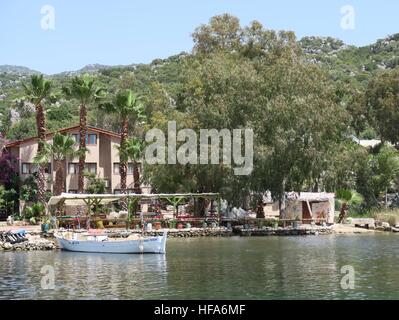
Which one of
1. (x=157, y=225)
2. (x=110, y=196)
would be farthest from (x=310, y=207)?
(x=110, y=196)

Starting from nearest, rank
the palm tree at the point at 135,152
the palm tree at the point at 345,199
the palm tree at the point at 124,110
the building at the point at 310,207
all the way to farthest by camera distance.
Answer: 1. the building at the point at 310,207
2. the palm tree at the point at 345,199
3. the palm tree at the point at 135,152
4. the palm tree at the point at 124,110

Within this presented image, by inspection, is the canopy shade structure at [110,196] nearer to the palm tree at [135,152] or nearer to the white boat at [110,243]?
the white boat at [110,243]

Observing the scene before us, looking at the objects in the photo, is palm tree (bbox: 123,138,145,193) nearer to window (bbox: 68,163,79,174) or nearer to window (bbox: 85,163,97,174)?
window (bbox: 85,163,97,174)

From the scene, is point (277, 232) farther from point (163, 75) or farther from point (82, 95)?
point (163, 75)

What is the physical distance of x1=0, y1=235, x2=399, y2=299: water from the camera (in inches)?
1335

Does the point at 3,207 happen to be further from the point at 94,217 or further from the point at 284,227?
the point at 284,227

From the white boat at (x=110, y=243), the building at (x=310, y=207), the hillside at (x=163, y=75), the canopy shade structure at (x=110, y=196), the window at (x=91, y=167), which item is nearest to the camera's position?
the white boat at (x=110, y=243)

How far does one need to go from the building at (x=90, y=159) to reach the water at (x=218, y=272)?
2746 centimetres

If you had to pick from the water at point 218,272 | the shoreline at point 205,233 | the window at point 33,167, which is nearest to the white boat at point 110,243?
the water at point 218,272

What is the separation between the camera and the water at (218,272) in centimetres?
3391

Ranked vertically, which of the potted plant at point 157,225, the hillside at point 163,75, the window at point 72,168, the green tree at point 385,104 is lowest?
the potted plant at point 157,225

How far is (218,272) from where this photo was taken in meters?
40.9

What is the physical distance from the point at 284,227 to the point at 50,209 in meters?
23.2
